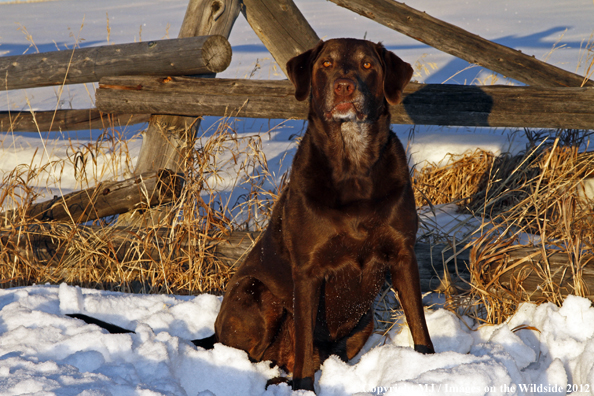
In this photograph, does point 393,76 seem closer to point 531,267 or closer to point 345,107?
point 345,107

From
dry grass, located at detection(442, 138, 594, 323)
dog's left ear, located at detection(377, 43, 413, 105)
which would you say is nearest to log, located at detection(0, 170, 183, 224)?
dog's left ear, located at detection(377, 43, 413, 105)

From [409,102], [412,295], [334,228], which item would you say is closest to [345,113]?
[334,228]

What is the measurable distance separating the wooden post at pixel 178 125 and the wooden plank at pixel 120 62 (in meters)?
0.31

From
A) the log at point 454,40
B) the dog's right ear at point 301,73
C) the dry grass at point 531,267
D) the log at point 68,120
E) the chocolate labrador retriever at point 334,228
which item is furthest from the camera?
the log at point 68,120

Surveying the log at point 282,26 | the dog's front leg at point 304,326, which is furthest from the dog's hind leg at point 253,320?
the log at point 282,26

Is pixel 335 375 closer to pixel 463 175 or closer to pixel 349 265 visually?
pixel 349 265

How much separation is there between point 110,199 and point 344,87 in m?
2.23

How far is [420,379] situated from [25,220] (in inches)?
119

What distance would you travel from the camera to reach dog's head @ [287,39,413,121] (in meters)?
2.25

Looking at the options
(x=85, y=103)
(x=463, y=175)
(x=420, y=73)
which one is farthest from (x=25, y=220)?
(x=420, y=73)

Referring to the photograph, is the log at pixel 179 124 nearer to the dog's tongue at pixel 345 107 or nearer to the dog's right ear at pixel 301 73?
the dog's right ear at pixel 301 73

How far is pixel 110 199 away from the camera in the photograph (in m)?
3.71

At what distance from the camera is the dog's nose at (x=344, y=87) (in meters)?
2.21

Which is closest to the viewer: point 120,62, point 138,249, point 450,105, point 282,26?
point 450,105
